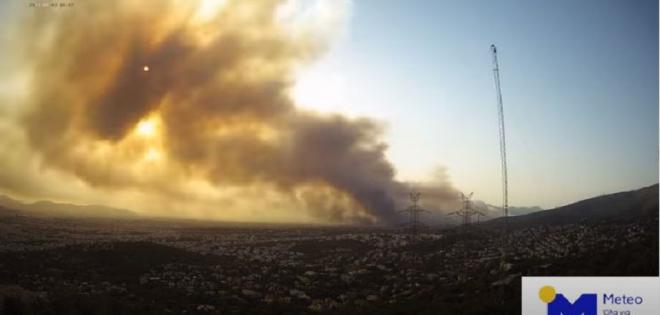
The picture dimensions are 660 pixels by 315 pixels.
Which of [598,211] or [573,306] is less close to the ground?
[598,211]

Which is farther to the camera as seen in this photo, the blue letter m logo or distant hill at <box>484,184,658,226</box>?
distant hill at <box>484,184,658,226</box>

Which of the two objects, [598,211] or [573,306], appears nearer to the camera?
[573,306]

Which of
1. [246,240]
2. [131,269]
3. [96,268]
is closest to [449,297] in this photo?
[131,269]

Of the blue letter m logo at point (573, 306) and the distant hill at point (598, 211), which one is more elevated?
the distant hill at point (598, 211)

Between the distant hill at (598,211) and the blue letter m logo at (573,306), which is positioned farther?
the distant hill at (598,211)

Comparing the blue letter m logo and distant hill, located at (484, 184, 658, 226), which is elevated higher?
distant hill, located at (484, 184, 658, 226)
